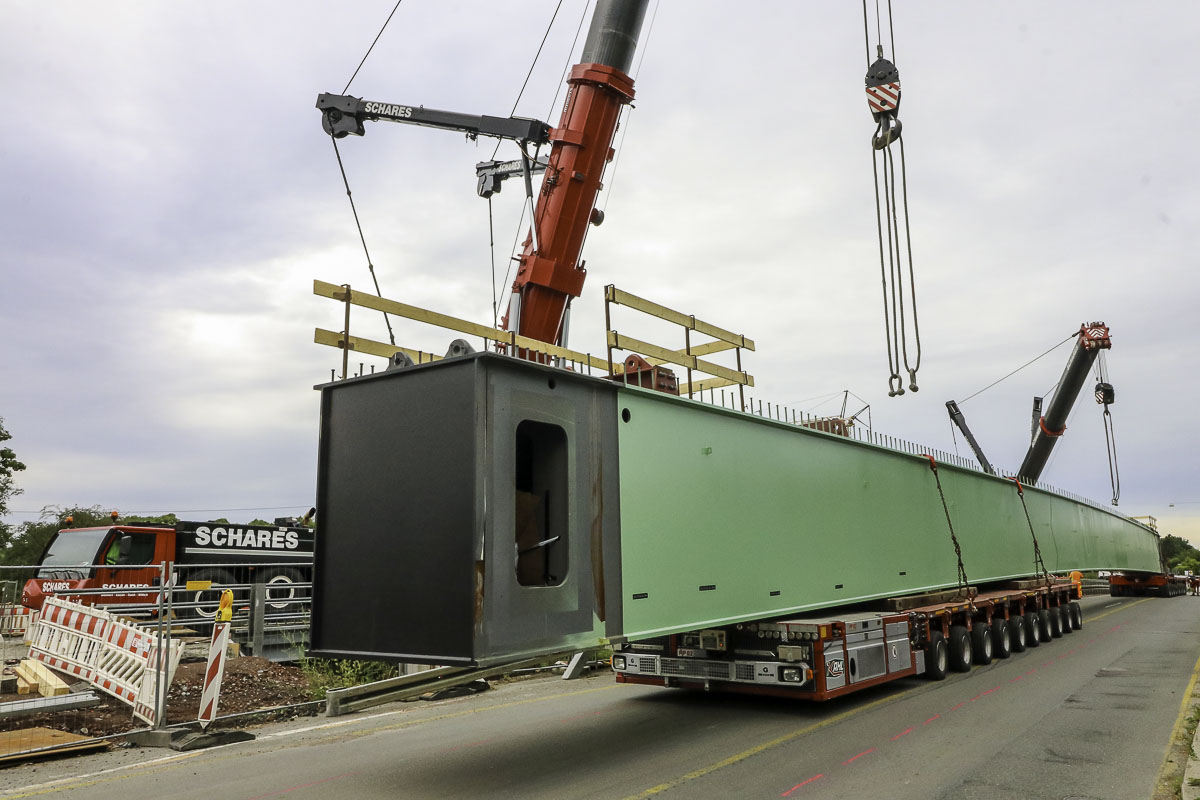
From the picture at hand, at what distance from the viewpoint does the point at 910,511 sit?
1283 cm

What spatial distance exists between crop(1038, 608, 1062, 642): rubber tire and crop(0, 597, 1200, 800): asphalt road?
17.2 ft

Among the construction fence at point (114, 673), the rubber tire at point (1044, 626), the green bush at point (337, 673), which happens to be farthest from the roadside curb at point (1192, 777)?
the rubber tire at point (1044, 626)

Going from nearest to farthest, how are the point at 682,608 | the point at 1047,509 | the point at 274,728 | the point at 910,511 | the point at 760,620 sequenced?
the point at 682,608 → the point at 760,620 → the point at 274,728 → the point at 910,511 → the point at 1047,509

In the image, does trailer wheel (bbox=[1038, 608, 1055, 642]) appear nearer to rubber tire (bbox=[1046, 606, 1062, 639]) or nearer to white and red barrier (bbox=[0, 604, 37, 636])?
rubber tire (bbox=[1046, 606, 1062, 639])

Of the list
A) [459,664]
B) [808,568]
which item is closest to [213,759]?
[459,664]

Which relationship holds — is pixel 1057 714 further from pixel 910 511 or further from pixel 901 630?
pixel 910 511

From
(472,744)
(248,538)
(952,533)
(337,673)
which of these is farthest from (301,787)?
(248,538)

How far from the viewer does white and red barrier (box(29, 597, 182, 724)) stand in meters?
8.93

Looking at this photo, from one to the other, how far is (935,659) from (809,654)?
13.2 feet

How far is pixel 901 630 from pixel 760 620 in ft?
10.3

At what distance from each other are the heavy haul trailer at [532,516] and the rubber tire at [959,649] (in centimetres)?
459

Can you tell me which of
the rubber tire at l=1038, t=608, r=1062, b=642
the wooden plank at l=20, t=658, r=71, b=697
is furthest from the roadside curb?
the wooden plank at l=20, t=658, r=71, b=697

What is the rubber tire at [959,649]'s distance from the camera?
40.5ft

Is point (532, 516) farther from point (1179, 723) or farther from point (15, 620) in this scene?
point (15, 620)
